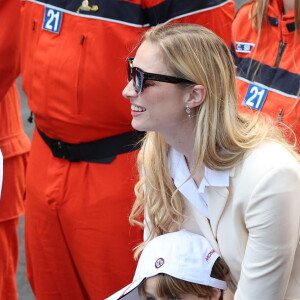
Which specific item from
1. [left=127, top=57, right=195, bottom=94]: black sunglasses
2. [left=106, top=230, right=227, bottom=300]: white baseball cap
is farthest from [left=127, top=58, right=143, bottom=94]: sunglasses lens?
[left=106, top=230, right=227, bottom=300]: white baseball cap

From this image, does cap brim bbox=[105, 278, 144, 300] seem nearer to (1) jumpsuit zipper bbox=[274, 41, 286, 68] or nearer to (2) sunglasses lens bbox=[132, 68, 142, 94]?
(2) sunglasses lens bbox=[132, 68, 142, 94]

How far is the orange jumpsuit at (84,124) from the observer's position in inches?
112

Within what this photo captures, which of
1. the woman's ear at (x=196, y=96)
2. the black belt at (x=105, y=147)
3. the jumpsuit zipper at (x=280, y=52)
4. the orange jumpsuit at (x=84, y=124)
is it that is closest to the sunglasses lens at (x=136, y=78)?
the woman's ear at (x=196, y=96)

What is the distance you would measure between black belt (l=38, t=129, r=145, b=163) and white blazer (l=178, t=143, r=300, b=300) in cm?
75

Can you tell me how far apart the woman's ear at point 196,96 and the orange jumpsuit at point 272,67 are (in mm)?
679

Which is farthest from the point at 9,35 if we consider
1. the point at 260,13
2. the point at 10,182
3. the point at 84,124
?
the point at 260,13

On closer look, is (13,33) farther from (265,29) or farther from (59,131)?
(265,29)

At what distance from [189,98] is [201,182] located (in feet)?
0.83

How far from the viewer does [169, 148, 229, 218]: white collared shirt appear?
2246mm

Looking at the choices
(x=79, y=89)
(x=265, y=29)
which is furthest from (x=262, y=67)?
(x=79, y=89)

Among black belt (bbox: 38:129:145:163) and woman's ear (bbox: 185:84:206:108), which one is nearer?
woman's ear (bbox: 185:84:206:108)

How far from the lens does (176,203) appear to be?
7.96 feet

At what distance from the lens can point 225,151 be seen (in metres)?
2.22

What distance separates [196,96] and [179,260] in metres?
0.48
